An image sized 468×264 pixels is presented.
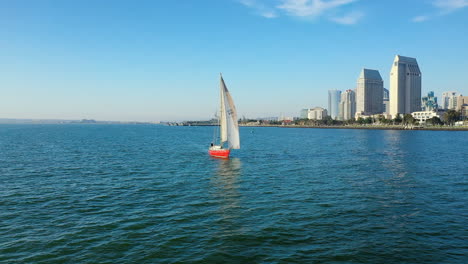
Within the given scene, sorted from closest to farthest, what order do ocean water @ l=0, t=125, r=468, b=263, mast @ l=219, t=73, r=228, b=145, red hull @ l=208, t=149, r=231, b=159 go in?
1. ocean water @ l=0, t=125, r=468, b=263
2. mast @ l=219, t=73, r=228, b=145
3. red hull @ l=208, t=149, r=231, b=159

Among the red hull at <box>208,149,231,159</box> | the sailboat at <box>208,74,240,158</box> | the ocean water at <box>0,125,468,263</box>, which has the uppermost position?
the sailboat at <box>208,74,240,158</box>

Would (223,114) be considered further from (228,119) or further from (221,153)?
(221,153)

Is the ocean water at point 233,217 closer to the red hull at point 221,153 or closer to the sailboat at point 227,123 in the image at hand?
the red hull at point 221,153

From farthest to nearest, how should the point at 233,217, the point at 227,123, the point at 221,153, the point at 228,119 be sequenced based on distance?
Result: the point at 221,153, the point at 227,123, the point at 228,119, the point at 233,217

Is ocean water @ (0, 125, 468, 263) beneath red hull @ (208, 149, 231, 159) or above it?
beneath

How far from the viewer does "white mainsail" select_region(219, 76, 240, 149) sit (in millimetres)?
61750

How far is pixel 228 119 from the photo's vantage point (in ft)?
209

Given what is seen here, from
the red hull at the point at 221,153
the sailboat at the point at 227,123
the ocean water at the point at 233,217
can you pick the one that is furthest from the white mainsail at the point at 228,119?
the ocean water at the point at 233,217

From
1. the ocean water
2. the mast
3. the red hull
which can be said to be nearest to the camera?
the ocean water

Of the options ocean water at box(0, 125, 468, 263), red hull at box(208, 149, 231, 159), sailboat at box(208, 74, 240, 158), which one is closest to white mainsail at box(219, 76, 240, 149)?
sailboat at box(208, 74, 240, 158)

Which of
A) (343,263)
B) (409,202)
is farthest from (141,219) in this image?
(409,202)

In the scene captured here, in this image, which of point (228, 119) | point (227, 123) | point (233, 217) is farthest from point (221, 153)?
point (233, 217)

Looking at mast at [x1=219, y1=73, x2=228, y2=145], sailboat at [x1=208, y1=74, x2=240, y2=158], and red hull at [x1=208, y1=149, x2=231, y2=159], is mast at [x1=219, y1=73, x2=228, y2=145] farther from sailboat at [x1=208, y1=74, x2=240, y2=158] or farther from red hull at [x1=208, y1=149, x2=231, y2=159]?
red hull at [x1=208, y1=149, x2=231, y2=159]

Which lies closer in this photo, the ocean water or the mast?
the ocean water
